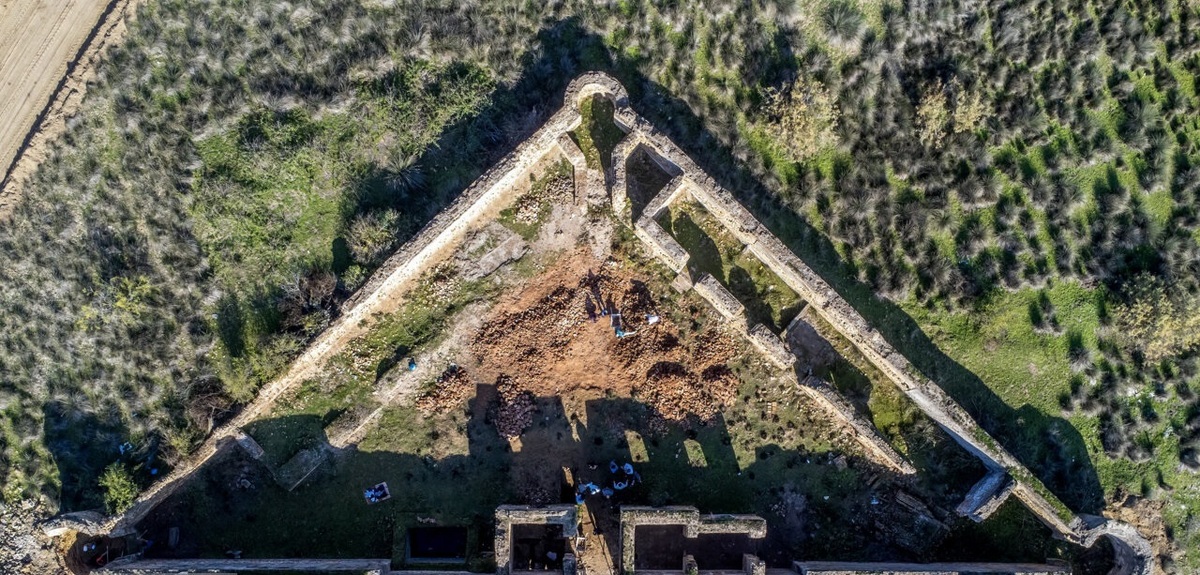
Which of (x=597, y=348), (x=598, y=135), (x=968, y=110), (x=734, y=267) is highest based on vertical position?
(x=598, y=135)

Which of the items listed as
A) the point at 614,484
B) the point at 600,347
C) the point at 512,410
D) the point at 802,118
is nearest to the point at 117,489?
the point at 512,410

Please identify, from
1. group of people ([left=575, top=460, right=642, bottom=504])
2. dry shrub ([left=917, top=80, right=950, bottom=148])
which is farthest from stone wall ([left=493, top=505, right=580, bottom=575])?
dry shrub ([left=917, top=80, right=950, bottom=148])

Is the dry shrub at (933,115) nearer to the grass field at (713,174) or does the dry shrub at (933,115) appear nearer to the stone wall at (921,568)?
the grass field at (713,174)

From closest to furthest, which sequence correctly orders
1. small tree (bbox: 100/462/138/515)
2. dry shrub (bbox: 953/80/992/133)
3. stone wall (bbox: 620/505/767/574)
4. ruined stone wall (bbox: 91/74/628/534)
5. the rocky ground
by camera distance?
stone wall (bbox: 620/505/767/574) → small tree (bbox: 100/462/138/515) → ruined stone wall (bbox: 91/74/628/534) → the rocky ground → dry shrub (bbox: 953/80/992/133)

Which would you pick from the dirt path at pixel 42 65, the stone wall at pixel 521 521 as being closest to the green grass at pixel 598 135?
the stone wall at pixel 521 521

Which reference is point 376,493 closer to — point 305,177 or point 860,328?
point 305,177

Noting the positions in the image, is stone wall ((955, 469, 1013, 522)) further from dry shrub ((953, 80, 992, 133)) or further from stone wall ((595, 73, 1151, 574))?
dry shrub ((953, 80, 992, 133))
